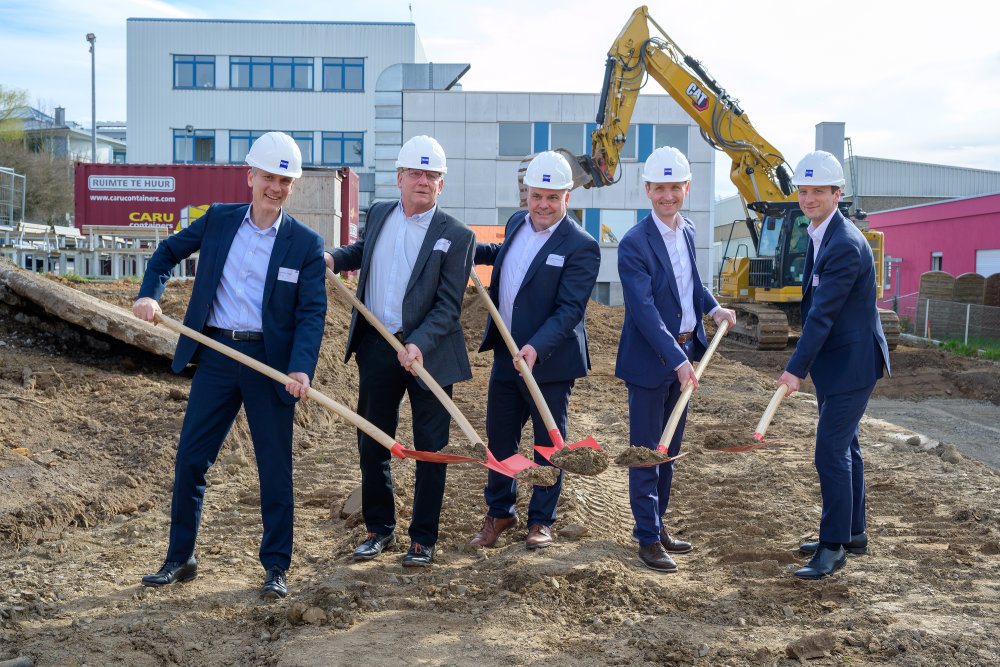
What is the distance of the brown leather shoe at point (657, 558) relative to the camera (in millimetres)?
4855

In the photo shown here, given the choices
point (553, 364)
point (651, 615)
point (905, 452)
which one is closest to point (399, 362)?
point (553, 364)

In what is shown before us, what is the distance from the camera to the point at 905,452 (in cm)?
811

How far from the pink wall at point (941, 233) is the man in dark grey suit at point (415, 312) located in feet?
87.5

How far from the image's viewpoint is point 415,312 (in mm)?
4750

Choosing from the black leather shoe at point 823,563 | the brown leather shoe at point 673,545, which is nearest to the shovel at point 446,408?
the brown leather shoe at point 673,545

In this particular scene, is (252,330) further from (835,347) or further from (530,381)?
(835,347)

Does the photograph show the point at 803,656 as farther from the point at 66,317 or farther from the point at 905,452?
the point at 66,317

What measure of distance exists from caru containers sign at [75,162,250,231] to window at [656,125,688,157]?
1416 cm

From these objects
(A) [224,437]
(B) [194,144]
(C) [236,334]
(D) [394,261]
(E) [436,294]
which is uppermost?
(B) [194,144]

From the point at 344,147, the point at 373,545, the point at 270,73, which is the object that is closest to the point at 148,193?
the point at 344,147

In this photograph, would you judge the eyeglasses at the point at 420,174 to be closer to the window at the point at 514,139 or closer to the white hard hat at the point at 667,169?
the white hard hat at the point at 667,169

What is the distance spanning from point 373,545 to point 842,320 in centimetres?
284

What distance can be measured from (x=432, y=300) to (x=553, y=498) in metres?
1.38

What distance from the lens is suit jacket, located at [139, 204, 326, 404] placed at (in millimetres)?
4375
